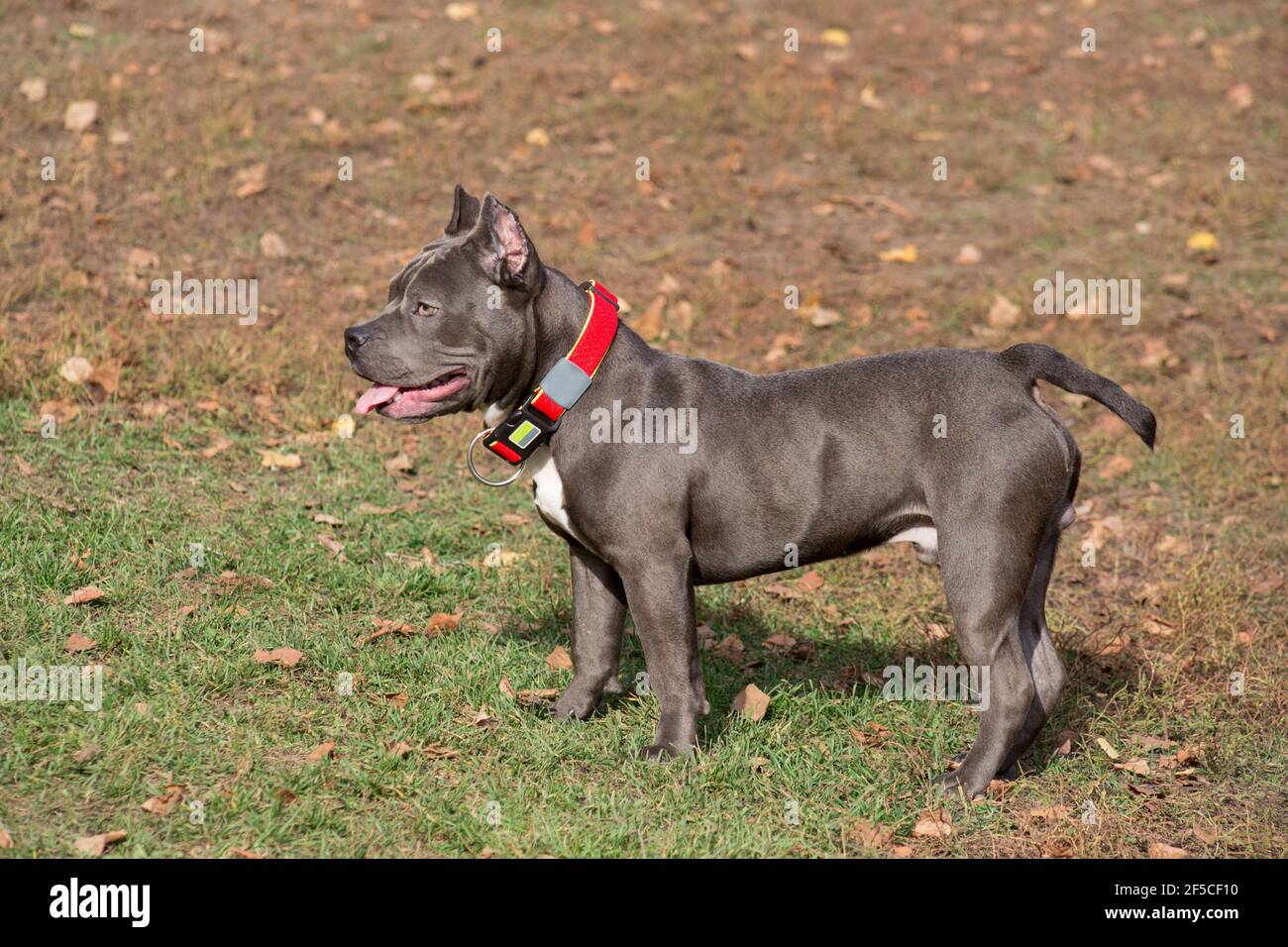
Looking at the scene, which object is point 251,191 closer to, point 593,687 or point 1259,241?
point 593,687

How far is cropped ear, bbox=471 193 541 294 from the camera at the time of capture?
4.88 meters

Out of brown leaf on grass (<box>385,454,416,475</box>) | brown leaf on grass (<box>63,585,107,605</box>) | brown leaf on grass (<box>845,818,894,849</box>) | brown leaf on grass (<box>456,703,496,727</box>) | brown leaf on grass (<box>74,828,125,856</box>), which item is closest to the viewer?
brown leaf on grass (<box>74,828,125,856</box>)

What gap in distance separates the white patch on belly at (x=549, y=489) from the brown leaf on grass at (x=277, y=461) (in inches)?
107

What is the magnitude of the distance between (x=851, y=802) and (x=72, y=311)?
582cm

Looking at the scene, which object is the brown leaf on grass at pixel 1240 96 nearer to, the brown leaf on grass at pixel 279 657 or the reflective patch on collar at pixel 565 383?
the reflective patch on collar at pixel 565 383

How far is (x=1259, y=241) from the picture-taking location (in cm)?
1116

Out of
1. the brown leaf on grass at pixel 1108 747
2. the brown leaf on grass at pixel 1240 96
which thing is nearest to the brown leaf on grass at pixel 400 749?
the brown leaf on grass at pixel 1108 747

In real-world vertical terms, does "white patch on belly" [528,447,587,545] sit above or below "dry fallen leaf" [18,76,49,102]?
below

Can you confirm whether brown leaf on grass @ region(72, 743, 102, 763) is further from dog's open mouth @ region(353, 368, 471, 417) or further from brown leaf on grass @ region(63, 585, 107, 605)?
dog's open mouth @ region(353, 368, 471, 417)

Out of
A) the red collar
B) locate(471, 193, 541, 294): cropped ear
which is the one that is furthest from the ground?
locate(471, 193, 541, 294): cropped ear

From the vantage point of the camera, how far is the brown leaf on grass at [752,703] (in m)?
5.54

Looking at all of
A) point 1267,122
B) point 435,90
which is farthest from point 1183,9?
point 435,90

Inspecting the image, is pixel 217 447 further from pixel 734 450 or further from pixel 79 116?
pixel 79 116

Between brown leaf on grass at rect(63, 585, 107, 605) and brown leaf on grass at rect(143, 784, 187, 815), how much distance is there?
1.40m
